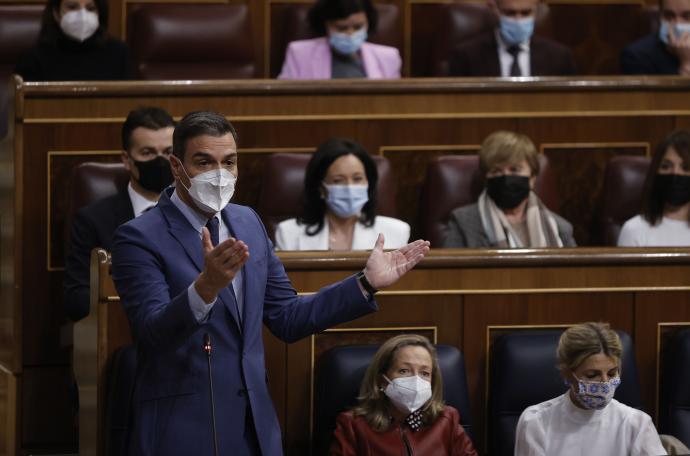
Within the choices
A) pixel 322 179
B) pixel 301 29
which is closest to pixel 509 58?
pixel 301 29

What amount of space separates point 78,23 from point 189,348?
1086 millimetres

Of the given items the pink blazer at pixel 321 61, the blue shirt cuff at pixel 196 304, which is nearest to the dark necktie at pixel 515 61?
the pink blazer at pixel 321 61

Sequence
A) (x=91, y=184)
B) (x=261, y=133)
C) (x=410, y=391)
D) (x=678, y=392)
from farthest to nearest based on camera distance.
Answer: (x=261, y=133)
(x=91, y=184)
(x=678, y=392)
(x=410, y=391)

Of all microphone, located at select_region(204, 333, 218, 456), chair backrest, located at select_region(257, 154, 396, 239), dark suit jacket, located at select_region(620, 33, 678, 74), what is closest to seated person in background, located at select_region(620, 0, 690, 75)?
dark suit jacket, located at select_region(620, 33, 678, 74)

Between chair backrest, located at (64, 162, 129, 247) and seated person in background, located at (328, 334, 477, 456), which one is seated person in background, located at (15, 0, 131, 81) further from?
seated person in background, located at (328, 334, 477, 456)

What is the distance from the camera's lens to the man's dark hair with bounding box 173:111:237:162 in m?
1.10

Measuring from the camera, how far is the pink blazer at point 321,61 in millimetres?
2193

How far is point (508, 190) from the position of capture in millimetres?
1846

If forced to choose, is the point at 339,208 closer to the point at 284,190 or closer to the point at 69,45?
the point at 284,190

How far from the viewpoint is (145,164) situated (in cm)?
168

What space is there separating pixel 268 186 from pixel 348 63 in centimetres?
42

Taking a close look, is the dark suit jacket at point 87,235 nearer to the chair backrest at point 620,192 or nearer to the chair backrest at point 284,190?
the chair backrest at point 284,190

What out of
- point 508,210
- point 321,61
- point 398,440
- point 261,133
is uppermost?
point 321,61

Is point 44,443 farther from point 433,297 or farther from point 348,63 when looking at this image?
point 348,63
